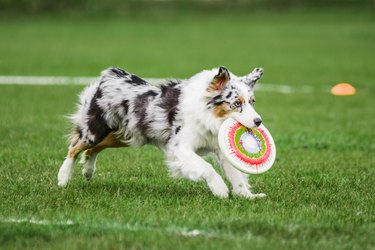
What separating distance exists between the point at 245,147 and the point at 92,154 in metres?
1.85

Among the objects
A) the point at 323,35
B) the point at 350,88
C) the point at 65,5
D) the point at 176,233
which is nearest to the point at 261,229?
the point at 176,233

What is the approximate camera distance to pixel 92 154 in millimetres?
8297

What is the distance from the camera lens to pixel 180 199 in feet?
23.4

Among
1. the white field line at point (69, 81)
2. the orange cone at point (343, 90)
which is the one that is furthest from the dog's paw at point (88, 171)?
the orange cone at point (343, 90)

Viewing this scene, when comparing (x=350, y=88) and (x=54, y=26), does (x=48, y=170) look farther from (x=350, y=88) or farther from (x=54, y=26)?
(x=54, y=26)

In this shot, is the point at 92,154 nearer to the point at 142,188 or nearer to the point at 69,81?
the point at 142,188

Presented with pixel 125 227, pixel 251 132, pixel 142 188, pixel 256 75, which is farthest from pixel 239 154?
pixel 125 227

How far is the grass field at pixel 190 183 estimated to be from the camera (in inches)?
224

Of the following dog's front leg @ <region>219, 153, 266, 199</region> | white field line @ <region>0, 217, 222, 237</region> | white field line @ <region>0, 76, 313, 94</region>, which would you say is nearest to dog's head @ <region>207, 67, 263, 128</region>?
dog's front leg @ <region>219, 153, 266, 199</region>

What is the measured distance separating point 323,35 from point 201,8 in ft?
49.4

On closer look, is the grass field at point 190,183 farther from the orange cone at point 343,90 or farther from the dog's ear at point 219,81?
the dog's ear at point 219,81

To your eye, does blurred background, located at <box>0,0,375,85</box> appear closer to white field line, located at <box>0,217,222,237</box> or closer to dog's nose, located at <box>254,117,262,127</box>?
dog's nose, located at <box>254,117,262,127</box>

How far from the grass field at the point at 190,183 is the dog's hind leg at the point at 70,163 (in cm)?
10

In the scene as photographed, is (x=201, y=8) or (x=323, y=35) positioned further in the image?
(x=201, y=8)
